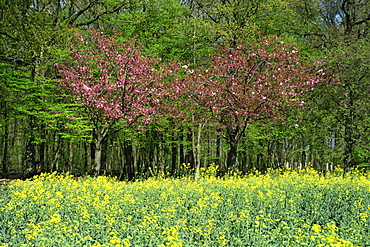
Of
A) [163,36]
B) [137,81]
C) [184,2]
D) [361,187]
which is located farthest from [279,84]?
[184,2]

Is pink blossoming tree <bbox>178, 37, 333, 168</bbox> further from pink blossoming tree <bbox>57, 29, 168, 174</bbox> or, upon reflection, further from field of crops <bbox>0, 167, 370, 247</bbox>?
field of crops <bbox>0, 167, 370, 247</bbox>

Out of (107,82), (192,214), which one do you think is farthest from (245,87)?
(192,214)

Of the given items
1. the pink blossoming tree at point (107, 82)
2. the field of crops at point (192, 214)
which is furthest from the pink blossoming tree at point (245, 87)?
the field of crops at point (192, 214)

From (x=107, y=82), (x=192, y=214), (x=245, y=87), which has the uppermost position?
(x=107, y=82)

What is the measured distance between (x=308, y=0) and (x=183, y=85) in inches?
429

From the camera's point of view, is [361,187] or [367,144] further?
[367,144]

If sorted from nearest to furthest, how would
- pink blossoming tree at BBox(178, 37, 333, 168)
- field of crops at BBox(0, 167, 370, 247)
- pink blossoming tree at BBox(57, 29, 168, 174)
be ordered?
field of crops at BBox(0, 167, 370, 247), pink blossoming tree at BBox(178, 37, 333, 168), pink blossoming tree at BBox(57, 29, 168, 174)

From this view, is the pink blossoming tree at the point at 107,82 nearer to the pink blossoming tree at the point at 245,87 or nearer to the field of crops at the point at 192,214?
the pink blossoming tree at the point at 245,87

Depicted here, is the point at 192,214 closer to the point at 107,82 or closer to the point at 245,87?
the point at 245,87

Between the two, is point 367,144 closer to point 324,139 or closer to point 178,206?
point 324,139

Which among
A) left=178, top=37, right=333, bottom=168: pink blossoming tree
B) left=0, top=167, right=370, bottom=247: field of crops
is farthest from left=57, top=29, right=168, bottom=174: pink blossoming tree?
left=0, top=167, right=370, bottom=247: field of crops

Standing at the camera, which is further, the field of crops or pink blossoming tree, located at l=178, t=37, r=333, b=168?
pink blossoming tree, located at l=178, t=37, r=333, b=168

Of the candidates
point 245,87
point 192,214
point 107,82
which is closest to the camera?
point 192,214

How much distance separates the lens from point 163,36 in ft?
63.6
